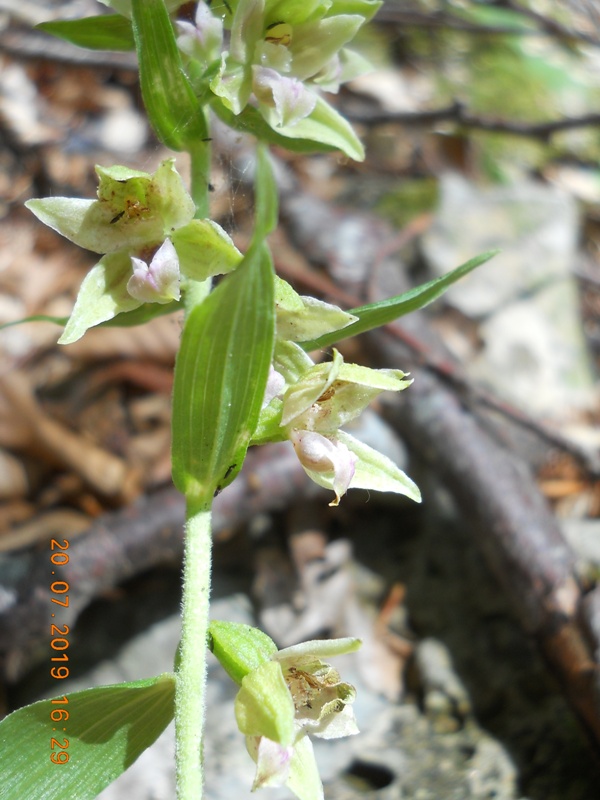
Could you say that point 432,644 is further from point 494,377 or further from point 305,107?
point 305,107

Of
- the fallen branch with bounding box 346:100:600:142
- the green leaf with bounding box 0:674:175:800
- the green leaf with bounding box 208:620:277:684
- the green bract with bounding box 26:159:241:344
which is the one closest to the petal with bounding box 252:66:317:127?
the green bract with bounding box 26:159:241:344

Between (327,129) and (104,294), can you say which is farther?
(327,129)

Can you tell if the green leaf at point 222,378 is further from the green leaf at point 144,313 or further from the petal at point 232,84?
the petal at point 232,84

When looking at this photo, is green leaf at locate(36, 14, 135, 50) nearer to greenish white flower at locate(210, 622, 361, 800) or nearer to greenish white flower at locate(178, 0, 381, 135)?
greenish white flower at locate(178, 0, 381, 135)

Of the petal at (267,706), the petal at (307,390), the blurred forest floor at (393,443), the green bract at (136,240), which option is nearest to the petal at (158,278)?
the green bract at (136,240)

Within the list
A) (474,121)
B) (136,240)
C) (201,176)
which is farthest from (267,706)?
(474,121)

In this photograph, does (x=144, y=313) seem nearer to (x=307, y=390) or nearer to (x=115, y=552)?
(x=307, y=390)
